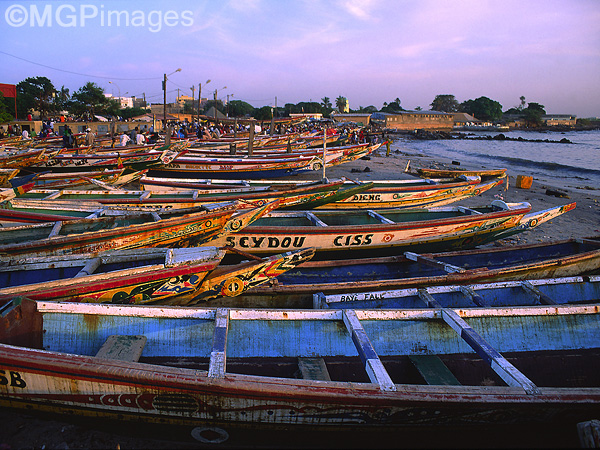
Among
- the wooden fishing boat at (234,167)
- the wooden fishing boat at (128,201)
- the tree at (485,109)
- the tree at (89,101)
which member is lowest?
the wooden fishing boat at (128,201)

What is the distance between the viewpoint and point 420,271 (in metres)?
6.24

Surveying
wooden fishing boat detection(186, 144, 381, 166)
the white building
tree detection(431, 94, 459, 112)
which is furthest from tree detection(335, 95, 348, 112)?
wooden fishing boat detection(186, 144, 381, 166)

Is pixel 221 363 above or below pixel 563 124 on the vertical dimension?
below

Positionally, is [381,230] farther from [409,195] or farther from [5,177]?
[5,177]

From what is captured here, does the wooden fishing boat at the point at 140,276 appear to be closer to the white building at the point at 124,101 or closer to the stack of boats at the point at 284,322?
the stack of boats at the point at 284,322

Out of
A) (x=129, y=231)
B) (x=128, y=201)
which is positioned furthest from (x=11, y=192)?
(x=129, y=231)

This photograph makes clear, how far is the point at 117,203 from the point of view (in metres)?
7.33

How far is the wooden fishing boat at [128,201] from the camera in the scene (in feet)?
21.4

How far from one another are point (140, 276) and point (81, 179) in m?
8.41

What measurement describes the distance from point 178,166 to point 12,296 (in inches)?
441

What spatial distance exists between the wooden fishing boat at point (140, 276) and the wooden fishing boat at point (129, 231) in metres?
0.45

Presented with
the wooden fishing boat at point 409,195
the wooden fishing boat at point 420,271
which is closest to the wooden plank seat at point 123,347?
the wooden fishing boat at point 420,271

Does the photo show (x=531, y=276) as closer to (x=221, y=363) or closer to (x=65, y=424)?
(x=221, y=363)

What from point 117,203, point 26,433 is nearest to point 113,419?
point 26,433
